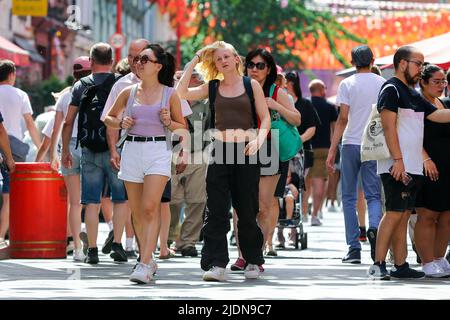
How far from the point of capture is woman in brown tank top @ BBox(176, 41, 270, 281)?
11914 millimetres

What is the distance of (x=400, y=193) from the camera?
11.8 metres

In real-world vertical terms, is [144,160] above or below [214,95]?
below

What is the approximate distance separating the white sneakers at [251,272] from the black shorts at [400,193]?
1.17 meters

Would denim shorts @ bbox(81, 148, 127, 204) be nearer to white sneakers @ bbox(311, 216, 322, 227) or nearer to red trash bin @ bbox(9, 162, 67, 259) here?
red trash bin @ bbox(9, 162, 67, 259)

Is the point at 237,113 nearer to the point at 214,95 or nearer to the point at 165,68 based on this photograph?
the point at 214,95

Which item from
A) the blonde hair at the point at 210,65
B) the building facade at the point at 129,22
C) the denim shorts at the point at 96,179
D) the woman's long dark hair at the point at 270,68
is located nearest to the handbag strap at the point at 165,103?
the blonde hair at the point at 210,65

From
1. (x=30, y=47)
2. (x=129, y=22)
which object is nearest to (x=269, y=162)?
(x=30, y=47)

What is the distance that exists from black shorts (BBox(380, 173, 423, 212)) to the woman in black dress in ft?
1.46

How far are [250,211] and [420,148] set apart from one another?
1.45 metres

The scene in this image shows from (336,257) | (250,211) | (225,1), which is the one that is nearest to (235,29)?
(225,1)

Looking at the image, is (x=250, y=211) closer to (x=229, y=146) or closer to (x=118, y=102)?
(x=229, y=146)

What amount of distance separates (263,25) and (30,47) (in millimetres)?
8435

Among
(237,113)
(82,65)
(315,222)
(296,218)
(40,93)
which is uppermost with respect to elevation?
(40,93)

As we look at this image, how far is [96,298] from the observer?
1001 cm
